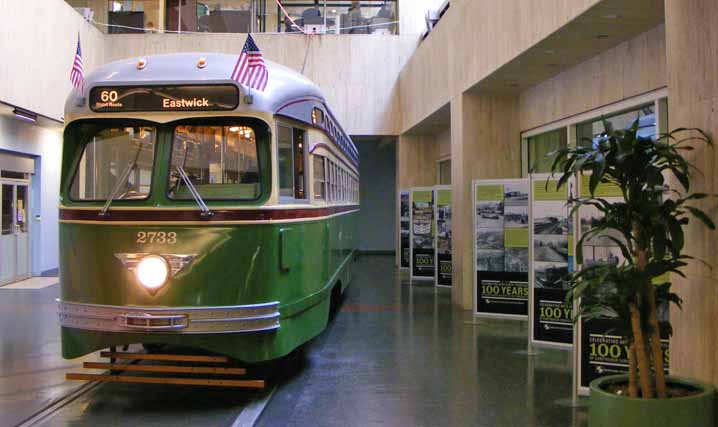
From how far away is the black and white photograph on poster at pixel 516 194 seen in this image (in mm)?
9234

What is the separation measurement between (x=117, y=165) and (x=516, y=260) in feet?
18.6

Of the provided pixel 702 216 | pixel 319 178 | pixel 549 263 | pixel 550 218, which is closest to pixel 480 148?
pixel 550 218

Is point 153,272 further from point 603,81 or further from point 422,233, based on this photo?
point 422,233

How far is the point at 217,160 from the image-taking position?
19.8 ft

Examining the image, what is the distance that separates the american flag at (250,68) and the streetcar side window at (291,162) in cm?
48

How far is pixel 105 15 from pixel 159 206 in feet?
50.5

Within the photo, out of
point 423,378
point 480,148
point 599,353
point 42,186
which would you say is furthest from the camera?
point 42,186

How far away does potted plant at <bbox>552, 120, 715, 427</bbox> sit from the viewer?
4.08m

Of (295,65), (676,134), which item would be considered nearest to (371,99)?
(295,65)

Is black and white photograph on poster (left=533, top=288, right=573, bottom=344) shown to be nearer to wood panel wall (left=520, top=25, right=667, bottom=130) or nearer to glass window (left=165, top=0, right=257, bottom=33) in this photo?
wood panel wall (left=520, top=25, right=667, bottom=130)

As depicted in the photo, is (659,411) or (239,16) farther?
(239,16)

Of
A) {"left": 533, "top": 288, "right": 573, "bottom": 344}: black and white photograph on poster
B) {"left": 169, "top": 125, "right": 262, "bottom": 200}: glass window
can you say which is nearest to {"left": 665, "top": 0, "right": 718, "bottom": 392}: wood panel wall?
{"left": 533, "top": 288, "right": 573, "bottom": 344}: black and white photograph on poster

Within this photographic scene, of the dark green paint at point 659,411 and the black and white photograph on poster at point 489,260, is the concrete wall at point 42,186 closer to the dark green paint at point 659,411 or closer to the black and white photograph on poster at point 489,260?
the black and white photograph on poster at point 489,260

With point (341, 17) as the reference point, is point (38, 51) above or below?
below
